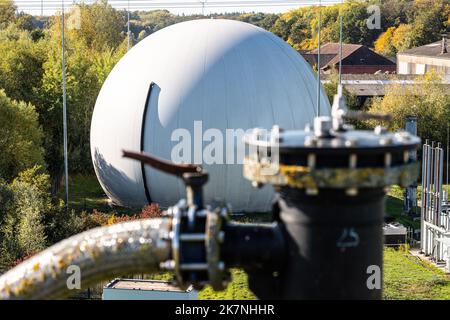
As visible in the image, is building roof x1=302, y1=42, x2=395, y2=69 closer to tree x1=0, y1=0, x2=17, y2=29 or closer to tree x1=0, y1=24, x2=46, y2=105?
tree x1=0, y1=0, x2=17, y2=29

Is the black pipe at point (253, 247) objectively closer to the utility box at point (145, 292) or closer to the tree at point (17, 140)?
the utility box at point (145, 292)

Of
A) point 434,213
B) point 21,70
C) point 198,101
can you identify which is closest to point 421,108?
point 434,213

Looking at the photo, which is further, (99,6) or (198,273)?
(99,6)

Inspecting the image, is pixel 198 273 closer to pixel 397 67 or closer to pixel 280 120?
pixel 280 120

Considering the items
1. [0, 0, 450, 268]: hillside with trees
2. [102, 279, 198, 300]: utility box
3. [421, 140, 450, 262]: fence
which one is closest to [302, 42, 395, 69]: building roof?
[0, 0, 450, 268]: hillside with trees

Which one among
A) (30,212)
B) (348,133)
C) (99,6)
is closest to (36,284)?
(348,133)

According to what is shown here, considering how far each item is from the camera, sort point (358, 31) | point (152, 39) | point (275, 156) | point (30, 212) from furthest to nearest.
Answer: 1. point (358, 31)
2. point (152, 39)
3. point (30, 212)
4. point (275, 156)

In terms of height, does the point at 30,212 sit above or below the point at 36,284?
below

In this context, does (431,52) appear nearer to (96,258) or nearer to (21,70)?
(21,70)
